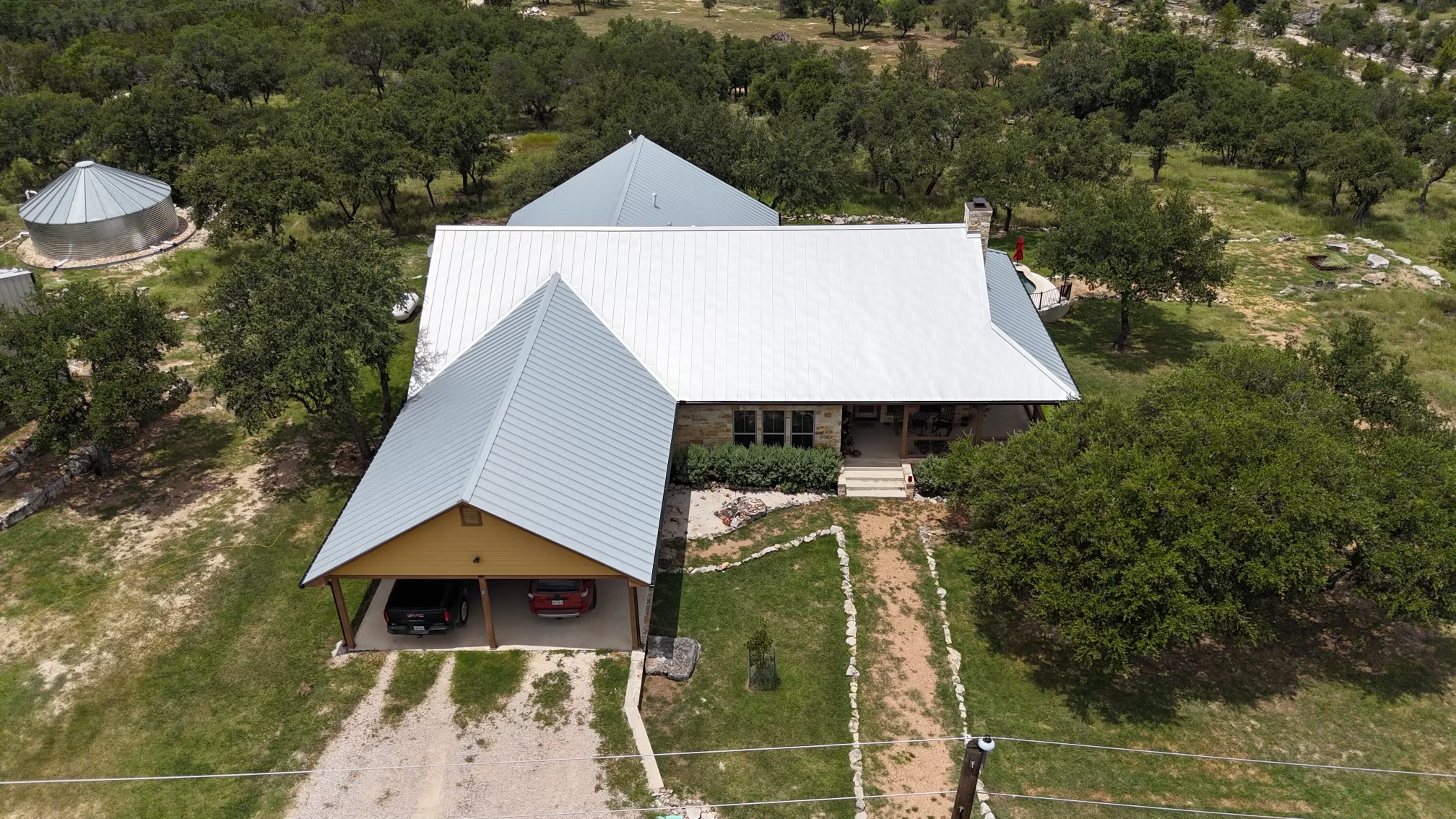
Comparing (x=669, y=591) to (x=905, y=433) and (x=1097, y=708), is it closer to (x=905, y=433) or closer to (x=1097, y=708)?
(x=905, y=433)

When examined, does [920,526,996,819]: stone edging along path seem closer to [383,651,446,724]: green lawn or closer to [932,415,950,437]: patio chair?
[932,415,950,437]: patio chair

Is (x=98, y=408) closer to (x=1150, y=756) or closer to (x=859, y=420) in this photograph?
(x=859, y=420)

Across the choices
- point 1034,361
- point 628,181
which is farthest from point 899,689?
point 628,181

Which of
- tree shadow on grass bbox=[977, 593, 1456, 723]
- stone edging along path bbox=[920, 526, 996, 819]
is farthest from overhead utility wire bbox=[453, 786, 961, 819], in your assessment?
tree shadow on grass bbox=[977, 593, 1456, 723]

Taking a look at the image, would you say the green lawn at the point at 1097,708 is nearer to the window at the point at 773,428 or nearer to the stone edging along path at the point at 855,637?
the stone edging along path at the point at 855,637

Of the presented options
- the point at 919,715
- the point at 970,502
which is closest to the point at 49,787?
the point at 919,715

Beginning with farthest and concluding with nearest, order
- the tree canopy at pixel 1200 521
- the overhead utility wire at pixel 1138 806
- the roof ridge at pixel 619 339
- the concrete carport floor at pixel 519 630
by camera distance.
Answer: the roof ridge at pixel 619 339 < the concrete carport floor at pixel 519 630 < the tree canopy at pixel 1200 521 < the overhead utility wire at pixel 1138 806

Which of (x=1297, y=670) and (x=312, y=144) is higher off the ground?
(x=312, y=144)

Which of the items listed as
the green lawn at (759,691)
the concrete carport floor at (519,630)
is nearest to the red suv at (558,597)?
the concrete carport floor at (519,630)
